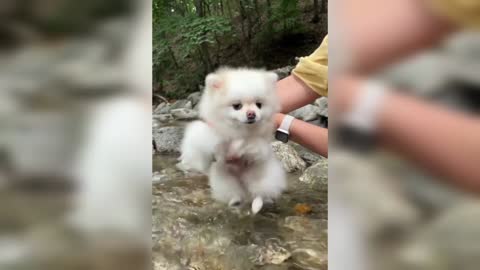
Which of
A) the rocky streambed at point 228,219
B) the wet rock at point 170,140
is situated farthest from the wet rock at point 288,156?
the wet rock at point 170,140

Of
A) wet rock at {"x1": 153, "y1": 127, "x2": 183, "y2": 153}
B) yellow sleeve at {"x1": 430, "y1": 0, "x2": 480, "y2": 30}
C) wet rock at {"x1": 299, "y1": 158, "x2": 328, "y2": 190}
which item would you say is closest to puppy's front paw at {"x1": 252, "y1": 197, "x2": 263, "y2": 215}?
wet rock at {"x1": 299, "y1": 158, "x2": 328, "y2": 190}

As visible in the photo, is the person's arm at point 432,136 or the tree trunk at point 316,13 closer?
the person's arm at point 432,136

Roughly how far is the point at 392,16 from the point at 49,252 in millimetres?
873

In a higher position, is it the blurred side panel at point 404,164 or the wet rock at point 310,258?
the blurred side panel at point 404,164

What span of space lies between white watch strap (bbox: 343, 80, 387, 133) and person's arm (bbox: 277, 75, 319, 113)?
13cm

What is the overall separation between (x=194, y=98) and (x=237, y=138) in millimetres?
132

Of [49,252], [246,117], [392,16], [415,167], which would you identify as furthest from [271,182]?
[49,252]

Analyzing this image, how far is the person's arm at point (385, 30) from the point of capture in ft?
2.92

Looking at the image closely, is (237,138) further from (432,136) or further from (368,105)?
(432,136)

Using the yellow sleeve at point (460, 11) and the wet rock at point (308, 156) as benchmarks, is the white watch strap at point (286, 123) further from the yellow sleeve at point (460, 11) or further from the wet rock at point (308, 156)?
the yellow sleeve at point (460, 11)

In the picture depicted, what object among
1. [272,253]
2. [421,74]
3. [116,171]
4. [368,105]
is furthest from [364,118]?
[116,171]

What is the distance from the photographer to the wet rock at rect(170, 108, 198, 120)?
1.10 meters

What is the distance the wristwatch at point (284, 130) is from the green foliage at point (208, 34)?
0.13 m

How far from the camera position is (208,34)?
43.1 inches
